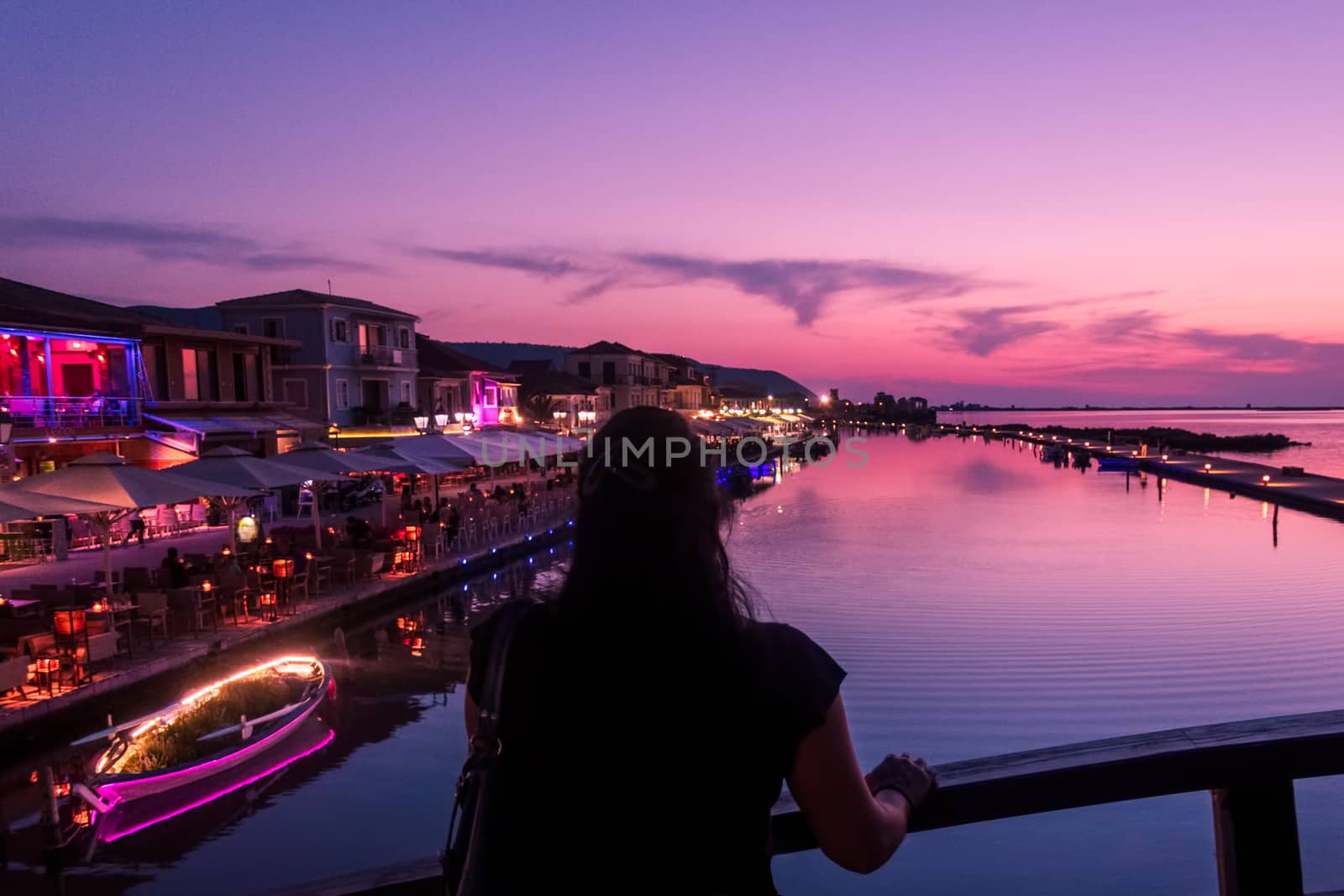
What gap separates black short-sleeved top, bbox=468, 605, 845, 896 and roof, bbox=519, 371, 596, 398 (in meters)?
56.2

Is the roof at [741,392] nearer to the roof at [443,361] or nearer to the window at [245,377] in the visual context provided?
the roof at [443,361]

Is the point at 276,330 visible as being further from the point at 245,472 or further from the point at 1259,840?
the point at 1259,840

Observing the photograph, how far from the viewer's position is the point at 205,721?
8406mm

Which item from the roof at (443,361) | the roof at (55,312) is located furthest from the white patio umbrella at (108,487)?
the roof at (443,361)

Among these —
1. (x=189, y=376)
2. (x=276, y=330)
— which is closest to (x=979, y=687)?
(x=189, y=376)

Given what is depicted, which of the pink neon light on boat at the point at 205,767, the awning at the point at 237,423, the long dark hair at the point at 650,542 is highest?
the awning at the point at 237,423

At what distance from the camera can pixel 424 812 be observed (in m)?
7.79

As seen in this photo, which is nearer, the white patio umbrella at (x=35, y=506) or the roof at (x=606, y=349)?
the white patio umbrella at (x=35, y=506)

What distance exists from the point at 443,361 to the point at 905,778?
47.8 metres

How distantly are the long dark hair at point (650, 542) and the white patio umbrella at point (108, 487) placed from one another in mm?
11963

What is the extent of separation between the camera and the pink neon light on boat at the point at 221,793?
23.5ft

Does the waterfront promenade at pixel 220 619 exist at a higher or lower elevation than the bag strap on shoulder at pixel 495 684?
lower

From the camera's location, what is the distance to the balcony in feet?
117

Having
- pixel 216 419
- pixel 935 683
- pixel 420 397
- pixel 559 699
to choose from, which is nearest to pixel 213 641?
pixel 935 683
